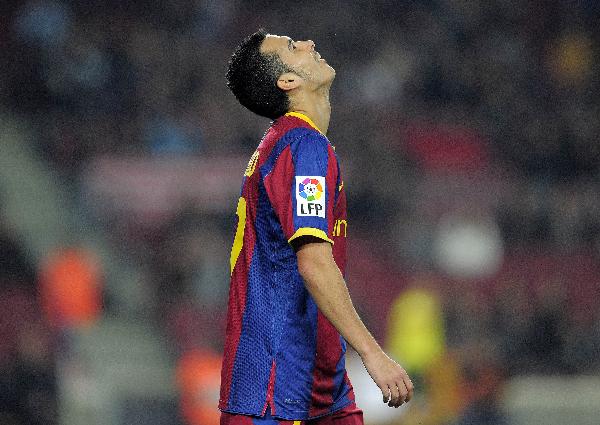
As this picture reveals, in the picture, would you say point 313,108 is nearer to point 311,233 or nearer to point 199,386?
point 311,233

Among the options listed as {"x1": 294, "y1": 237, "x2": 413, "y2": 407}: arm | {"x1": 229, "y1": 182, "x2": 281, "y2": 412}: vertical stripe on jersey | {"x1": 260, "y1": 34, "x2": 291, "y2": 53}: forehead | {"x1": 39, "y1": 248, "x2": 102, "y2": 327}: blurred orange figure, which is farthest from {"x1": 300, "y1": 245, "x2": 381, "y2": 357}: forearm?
{"x1": 39, "y1": 248, "x2": 102, "y2": 327}: blurred orange figure

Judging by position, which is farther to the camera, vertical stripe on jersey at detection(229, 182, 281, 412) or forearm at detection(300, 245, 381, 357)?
vertical stripe on jersey at detection(229, 182, 281, 412)

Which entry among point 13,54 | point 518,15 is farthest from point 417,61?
point 13,54

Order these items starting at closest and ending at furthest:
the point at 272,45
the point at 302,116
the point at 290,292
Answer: the point at 290,292 < the point at 302,116 < the point at 272,45

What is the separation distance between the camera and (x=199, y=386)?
29.2ft

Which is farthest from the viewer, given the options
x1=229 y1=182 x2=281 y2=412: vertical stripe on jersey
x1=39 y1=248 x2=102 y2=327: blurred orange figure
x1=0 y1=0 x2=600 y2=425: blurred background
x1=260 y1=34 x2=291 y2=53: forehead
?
x1=39 y1=248 x2=102 y2=327: blurred orange figure

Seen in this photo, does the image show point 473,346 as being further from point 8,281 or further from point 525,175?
point 8,281

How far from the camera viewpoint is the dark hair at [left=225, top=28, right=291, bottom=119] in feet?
11.4

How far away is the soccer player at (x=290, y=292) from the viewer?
123 inches

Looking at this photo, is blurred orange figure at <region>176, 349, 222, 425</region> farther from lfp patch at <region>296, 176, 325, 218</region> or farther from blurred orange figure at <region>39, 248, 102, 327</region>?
lfp patch at <region>296, 176, 325, 218</region>

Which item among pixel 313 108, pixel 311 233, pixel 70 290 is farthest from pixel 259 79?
pixel 70 290

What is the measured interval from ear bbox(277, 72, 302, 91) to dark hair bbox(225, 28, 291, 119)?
15 millimetres

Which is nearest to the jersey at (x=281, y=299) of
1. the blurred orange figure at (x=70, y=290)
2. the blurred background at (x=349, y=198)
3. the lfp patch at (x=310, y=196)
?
the lfp patch at (x=310, y=196)

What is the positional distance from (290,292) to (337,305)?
23 centimetres
